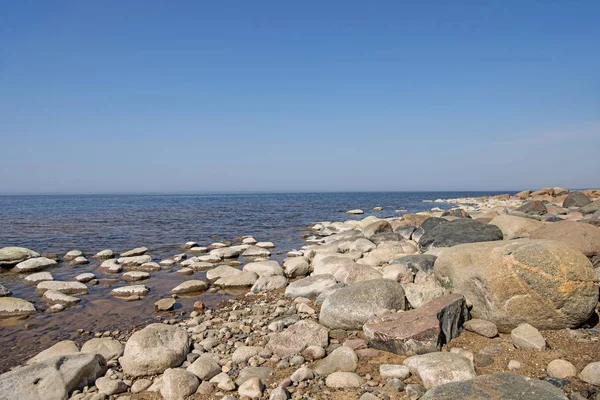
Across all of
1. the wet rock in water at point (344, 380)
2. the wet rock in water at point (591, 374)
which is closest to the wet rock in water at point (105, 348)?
the wet rock in water at point (344, 380)

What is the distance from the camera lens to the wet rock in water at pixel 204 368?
545 centimetres

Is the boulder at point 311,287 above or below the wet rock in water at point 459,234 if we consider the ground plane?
below

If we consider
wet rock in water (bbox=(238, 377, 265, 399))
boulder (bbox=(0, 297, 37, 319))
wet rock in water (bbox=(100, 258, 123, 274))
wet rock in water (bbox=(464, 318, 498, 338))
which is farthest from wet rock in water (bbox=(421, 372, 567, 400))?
wet rock in water (bbox=(100, 258, 123, 274))

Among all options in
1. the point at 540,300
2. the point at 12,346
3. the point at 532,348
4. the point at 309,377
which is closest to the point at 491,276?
the point at 540,300

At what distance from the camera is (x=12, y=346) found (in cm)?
721

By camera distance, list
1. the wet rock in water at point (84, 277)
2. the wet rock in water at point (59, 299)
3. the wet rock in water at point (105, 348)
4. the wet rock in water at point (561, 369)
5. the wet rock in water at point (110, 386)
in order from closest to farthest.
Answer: the wet rock in water at point (561, 369), the wet rock in water at point (110, 386), the wet rock in water at point (105, 348), the wet rock in water at point (59, 299), the wet rock in water at point (84, 277)

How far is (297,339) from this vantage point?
6.20 metres

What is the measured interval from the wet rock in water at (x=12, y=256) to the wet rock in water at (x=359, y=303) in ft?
43.9

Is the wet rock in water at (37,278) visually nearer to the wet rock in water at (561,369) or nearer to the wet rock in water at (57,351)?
the wet rock in water at (57,351)

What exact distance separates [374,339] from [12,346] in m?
6.99

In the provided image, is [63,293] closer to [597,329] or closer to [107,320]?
[107,320]

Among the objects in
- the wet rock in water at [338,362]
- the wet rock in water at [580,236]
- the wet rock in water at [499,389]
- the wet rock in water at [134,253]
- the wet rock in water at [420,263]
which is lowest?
the wet rock in water at [134,253]

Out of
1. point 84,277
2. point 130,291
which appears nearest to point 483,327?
point 130,291

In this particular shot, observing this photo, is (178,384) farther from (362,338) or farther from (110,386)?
(362,338)
